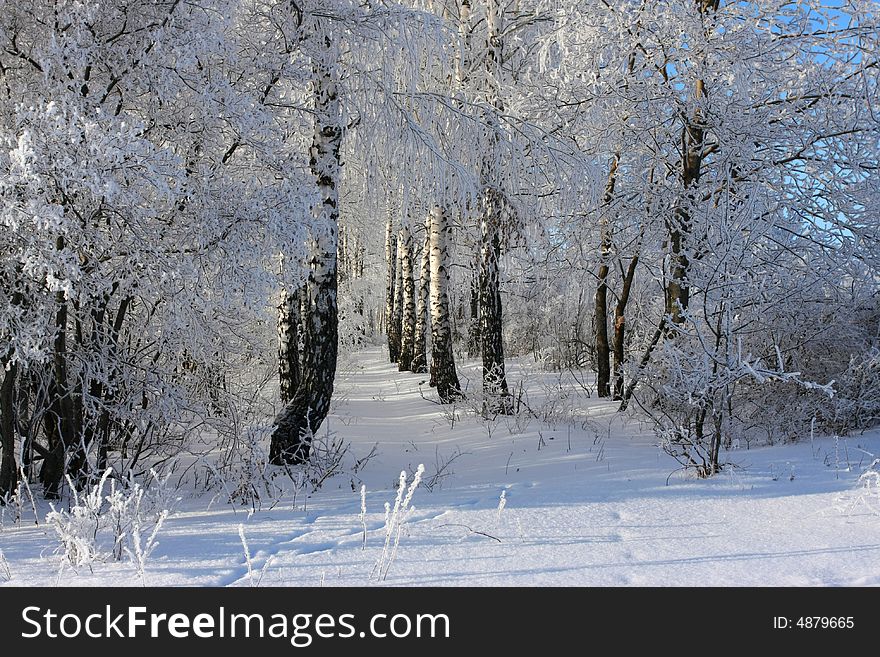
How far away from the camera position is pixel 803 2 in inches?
311

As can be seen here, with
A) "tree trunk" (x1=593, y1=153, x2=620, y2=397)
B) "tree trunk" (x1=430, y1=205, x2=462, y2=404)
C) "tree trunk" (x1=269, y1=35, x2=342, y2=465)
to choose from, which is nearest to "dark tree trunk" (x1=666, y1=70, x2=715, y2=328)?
"tree trunk" (x1=593, y1=153, x2=620, y2=397)

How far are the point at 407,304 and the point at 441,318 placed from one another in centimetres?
578

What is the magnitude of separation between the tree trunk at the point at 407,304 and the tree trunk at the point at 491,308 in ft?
22.5

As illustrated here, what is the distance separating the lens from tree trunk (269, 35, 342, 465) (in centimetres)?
636

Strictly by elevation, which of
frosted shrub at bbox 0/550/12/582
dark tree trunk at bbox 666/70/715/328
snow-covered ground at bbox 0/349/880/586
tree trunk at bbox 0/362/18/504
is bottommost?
snow-covered ground at bbox 0/349/880/586

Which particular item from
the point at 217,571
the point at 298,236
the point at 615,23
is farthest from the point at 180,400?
the point at 615,23

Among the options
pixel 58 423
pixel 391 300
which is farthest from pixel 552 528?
pixel 391 300

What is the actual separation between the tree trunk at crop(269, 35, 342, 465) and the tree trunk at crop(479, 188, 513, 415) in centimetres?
336

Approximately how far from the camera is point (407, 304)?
17.2 m

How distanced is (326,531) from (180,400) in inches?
80.6

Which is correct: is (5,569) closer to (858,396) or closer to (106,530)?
(106,530)

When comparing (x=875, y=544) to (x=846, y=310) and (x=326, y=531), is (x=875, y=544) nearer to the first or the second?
(x=326, y=531)

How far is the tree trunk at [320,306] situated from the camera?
6359 mm

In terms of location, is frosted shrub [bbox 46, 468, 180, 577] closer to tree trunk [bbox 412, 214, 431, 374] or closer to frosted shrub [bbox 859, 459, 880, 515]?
frosted shrub [bbox 859, 459, 880, 515]
